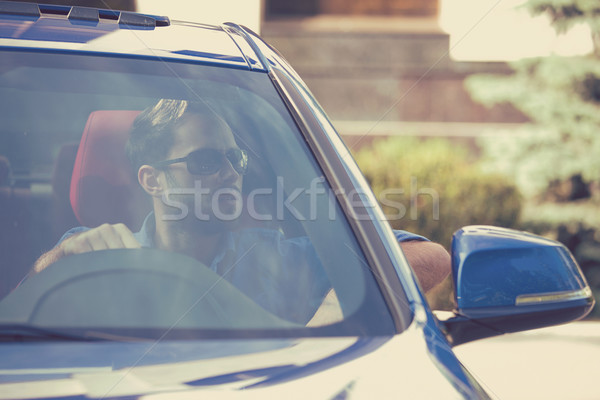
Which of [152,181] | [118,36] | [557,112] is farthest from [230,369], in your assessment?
[557,112]

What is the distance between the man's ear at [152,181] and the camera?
1626 millimetres

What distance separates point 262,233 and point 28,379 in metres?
0.64

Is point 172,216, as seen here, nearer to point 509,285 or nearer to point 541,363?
point 509,285

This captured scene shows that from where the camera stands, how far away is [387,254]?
1.37 meters

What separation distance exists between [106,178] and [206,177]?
0.29 meters

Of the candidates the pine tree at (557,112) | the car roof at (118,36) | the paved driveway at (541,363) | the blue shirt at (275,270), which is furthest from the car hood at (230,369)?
the pine tree at (557,112)

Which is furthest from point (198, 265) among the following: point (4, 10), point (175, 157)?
point (4, 10)

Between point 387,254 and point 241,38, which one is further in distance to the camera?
point 241,38

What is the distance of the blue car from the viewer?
3.58ft

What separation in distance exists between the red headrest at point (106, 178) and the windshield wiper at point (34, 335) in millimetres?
469

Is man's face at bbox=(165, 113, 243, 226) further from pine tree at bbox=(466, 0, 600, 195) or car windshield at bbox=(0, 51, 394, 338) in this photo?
pine tree at bbox=(466, 0, 600, 195)

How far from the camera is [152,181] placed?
1641mm

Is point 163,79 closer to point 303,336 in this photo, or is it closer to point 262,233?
point 262,233

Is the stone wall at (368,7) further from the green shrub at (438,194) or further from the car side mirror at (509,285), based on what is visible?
the car side mirror at (509,285)
